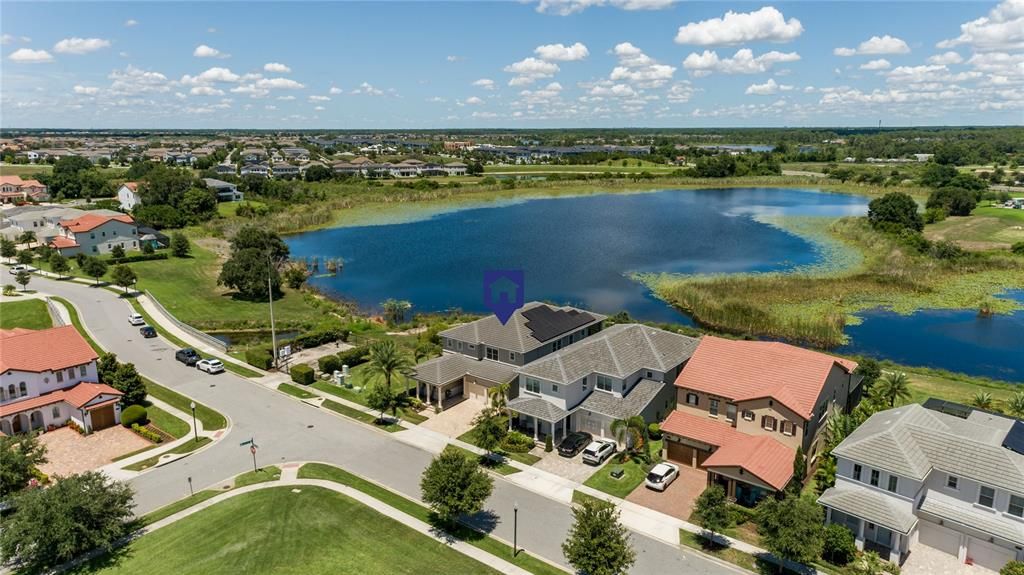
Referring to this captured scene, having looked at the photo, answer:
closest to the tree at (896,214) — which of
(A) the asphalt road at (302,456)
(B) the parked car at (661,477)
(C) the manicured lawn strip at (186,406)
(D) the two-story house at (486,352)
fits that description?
(D) the two-story house at (486,352)

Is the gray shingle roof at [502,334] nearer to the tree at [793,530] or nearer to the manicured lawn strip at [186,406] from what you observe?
the manicured lawn strip at [186,406]

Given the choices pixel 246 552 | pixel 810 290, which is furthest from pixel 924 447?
pixel 810 290

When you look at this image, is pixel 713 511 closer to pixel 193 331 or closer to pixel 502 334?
pixel 502 334

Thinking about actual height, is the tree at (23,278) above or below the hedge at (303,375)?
above

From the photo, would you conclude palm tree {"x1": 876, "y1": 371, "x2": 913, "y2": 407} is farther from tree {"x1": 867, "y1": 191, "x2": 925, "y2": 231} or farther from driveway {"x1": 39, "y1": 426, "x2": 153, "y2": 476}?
tree {"x1": 867, "y1": 191, "x2": 925, "y2": 231}

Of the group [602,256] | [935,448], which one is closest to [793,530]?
[935,448]
